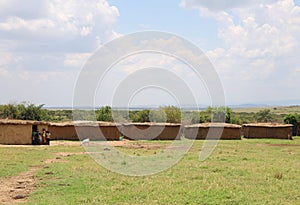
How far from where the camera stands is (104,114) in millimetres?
59000

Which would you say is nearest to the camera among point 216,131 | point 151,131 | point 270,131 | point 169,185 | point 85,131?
point 169,185

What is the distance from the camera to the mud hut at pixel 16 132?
99.5 feet

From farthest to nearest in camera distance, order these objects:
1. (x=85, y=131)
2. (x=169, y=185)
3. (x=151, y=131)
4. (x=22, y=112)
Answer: (x=22, y=112), (x=151, y=131), (x=85, y=131), (x=169, y=185)

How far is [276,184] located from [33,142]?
76.6ft

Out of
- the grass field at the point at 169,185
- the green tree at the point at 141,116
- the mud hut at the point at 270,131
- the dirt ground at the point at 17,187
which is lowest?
the dirt ground at the point at 17,187

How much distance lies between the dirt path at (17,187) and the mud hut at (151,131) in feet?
83.0

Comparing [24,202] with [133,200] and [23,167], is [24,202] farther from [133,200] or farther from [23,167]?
[23,167]

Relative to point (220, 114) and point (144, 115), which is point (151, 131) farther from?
point (220, 114)

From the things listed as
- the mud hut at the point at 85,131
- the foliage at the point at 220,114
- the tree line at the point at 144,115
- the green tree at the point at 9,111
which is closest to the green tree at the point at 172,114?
the tree line at the point at 144,115

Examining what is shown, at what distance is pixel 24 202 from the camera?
10375mm

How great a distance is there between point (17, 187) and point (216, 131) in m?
32.9

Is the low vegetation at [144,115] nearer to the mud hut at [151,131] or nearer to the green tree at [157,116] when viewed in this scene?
the green tree at [157,116]

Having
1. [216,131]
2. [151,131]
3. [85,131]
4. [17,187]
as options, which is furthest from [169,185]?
[216,131]

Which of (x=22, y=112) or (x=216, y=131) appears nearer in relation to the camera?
(x=216, y=131)
